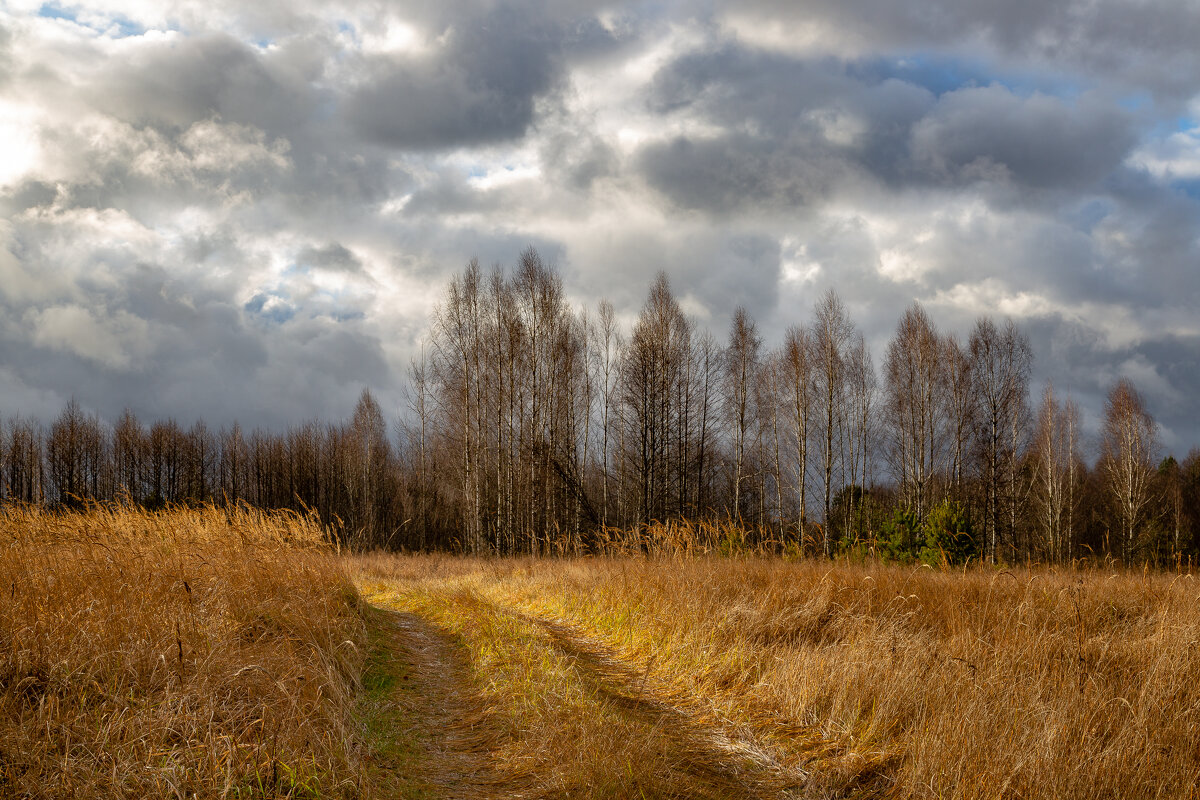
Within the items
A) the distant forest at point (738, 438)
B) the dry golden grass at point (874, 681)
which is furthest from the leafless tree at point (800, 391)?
the dry golden grass at point (874, 681)

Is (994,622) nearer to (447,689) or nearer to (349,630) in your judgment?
(447,689)

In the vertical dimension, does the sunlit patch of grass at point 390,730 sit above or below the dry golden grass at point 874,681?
below

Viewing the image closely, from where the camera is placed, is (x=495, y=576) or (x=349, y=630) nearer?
(x=349, y=630)

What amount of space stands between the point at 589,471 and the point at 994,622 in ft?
112

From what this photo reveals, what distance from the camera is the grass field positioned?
11.4 feet

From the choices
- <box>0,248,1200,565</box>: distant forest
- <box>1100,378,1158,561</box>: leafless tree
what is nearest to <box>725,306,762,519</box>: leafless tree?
<box>0,248,1200,565</box>: distant forest

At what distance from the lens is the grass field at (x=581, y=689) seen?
3477mm

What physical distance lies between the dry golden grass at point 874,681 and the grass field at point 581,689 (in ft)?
0.08

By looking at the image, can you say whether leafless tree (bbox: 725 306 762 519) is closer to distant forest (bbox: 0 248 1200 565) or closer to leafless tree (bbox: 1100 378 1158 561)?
distant forest (bbox: 0 248 1200 565)

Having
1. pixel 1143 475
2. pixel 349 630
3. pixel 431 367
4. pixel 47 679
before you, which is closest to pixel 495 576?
pixel 349 630

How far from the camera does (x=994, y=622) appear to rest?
639 centimetres

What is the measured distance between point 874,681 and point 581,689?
2264 millimetres

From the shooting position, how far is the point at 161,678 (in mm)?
3977

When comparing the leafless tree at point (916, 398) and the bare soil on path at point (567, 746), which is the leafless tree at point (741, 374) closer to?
the leafless tree at point (916, 398)
